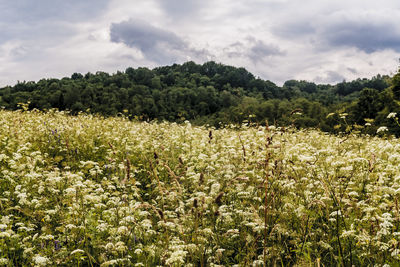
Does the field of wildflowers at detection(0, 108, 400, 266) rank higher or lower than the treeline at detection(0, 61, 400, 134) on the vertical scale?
lower

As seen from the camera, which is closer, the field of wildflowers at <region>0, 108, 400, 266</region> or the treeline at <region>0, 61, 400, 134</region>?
the field of wildflowers at <region>0, 108, 400, 266</region>

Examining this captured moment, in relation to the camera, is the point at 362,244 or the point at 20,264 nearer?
Answer: the point at 362,244

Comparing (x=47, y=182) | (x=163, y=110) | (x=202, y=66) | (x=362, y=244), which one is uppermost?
(x=202, y=66)

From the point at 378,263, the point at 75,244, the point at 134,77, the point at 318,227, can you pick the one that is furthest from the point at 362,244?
the point at 134,77

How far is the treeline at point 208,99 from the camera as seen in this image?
2739cm

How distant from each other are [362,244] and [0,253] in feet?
15.5

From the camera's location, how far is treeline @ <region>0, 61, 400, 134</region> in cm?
2739

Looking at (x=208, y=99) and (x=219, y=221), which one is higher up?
(x=208, y=99)

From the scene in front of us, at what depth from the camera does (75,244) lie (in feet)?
12.6

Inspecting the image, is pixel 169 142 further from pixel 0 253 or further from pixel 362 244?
pixel 362 244

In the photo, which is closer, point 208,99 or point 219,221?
point 219,221

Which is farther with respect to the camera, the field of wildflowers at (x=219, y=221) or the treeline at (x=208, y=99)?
the treeline at (x=208, y=99)

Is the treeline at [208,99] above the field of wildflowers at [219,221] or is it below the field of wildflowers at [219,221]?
above

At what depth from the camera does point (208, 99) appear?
81.0 m
